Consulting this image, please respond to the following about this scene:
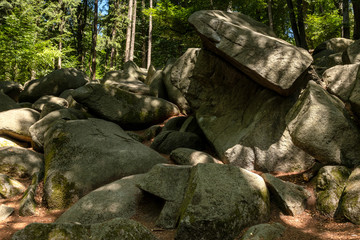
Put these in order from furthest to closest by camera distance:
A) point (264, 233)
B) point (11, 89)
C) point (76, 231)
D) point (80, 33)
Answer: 1. point (80, 33)
2. point (11, 89)
3. point (264, 233)
4. point (76, 231)

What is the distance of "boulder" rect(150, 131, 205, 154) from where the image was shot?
8555 millimetres

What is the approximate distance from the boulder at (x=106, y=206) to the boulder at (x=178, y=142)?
291 centimetres

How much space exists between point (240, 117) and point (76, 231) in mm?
5932

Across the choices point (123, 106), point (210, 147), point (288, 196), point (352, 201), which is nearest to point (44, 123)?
point (123, 106)

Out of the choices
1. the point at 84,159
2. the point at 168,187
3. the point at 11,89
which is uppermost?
the point at 168,187

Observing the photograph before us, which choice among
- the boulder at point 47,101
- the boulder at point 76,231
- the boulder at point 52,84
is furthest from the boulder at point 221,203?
the boulder at point 52,84

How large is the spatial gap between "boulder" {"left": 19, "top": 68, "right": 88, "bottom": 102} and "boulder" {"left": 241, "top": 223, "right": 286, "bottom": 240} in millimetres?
13347

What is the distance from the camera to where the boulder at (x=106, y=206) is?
5.08 meters

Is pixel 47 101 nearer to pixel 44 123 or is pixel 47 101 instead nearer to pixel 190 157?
pixel 44 123

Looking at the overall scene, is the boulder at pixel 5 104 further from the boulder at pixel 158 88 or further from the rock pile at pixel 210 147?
the boulder at pixel 158 88

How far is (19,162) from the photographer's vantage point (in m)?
7.30

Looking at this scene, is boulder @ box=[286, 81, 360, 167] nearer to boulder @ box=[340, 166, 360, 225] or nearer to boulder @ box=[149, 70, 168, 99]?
boulder @ box=[340, 166, 360, 225]

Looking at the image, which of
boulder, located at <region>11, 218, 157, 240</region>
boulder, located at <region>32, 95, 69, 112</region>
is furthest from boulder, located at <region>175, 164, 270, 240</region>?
boulder, located at <region>32, 95, 69, 112</region>

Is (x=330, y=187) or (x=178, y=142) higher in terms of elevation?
(x=330, y=187)
